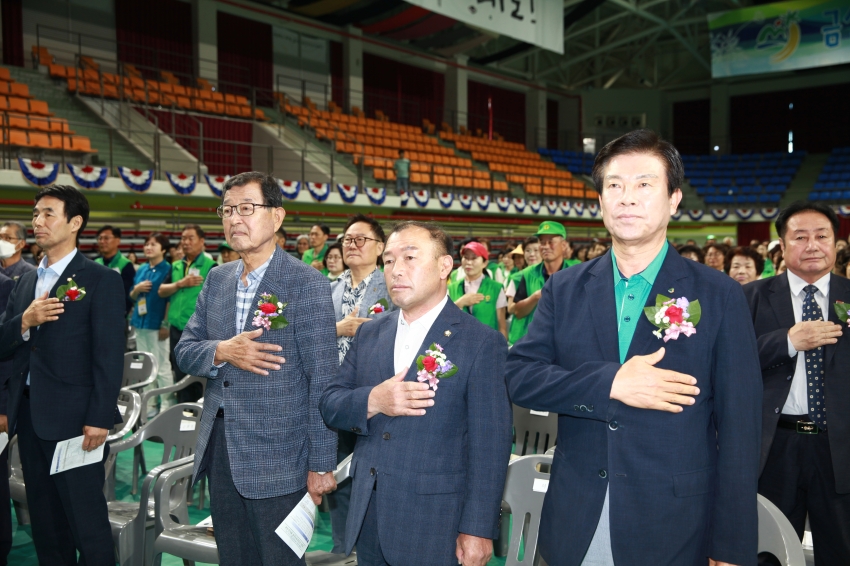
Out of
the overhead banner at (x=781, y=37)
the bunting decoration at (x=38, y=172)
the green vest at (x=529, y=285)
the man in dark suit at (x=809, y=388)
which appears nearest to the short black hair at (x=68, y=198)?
the man in dark suit at (x=809, y=388)

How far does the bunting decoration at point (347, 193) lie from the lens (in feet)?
42.6

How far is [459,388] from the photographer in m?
1.93

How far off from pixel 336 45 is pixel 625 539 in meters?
19.0

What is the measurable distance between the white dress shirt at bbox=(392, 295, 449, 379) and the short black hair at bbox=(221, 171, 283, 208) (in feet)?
2.20

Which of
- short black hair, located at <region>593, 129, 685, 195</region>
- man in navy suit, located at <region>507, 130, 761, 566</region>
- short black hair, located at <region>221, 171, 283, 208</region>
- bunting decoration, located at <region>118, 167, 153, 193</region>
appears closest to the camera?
man in navy suit, located at <region>507, 130, 761, 566</region>

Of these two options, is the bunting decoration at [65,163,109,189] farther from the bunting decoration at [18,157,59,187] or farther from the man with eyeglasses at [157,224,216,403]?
the man with eyeglasses at [157,224,216,403]

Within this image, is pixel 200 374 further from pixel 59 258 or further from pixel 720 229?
pixel 720 229

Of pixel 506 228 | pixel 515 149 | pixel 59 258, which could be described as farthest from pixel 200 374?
pixel 515 149

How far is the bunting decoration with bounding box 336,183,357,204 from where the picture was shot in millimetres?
12977

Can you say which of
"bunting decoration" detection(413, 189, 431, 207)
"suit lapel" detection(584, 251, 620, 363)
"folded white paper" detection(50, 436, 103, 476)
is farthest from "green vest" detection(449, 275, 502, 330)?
"bunting decoration" detection(413, 189, 431, 207)

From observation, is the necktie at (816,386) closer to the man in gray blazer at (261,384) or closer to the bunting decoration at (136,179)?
the man in gray blazer at (261,384)

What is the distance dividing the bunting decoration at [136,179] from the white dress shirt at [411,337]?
30.3ft

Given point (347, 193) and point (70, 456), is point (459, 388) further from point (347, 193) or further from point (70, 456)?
point (347, 193)

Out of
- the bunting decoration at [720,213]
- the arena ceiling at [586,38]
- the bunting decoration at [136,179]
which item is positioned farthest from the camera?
the bunting decoration at [720,213]
